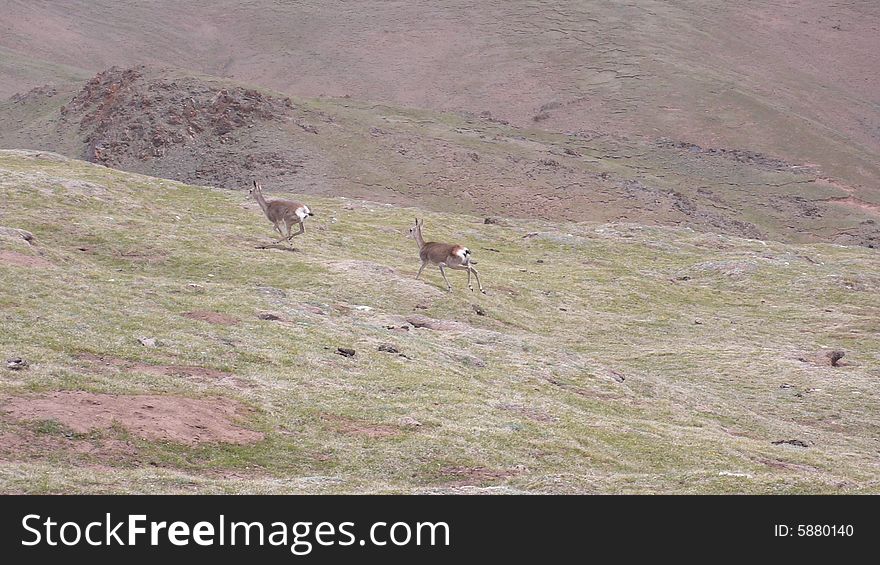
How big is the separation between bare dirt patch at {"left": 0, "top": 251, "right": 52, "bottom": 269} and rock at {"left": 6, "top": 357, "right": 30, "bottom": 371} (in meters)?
8.72

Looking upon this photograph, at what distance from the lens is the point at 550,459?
19547 millimetres

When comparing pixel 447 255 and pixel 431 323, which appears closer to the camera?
pixel 431 323

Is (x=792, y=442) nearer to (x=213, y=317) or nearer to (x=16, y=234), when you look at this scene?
(x=213, y=317)

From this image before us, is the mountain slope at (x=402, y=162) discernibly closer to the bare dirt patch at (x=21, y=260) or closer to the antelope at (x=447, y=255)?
the antelope at (x=447, y=255)

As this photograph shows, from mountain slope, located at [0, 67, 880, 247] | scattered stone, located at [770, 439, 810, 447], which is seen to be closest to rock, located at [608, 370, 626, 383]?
scattered stone, located at [770, 439, 810, 447]

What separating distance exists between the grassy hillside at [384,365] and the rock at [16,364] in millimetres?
286

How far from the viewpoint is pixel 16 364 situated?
1944 centimetres

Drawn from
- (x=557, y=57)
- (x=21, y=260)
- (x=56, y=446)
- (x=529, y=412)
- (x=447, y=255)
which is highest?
(x=557, y=57)

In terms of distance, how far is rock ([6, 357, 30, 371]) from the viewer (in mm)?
19312

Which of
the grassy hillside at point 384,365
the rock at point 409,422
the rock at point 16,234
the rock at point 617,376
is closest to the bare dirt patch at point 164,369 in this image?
the grassy hillside at point 384,365

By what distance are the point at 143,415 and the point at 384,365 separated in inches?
323

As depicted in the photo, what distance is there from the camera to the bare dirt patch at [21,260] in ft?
91.9

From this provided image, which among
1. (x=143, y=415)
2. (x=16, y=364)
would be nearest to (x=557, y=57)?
(x=16, y=364)
